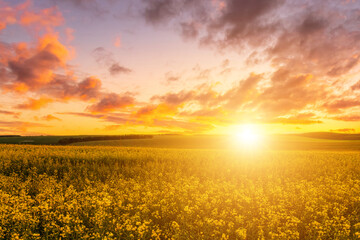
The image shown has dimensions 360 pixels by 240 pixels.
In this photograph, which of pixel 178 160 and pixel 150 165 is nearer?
pixel 150 165

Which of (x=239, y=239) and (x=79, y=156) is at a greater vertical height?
(x=79, y=156)

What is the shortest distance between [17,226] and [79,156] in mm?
11113

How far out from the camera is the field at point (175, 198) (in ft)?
18.3

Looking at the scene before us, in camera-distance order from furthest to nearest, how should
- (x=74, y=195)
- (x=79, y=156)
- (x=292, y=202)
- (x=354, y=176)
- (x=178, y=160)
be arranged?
1. (x=79, y=156)
2. (x=178, y=160)
3. (x=354, y=176)
4. (x=74, y=195)
5. (x=292, y=202)

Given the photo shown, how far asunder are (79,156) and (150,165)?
615 cm

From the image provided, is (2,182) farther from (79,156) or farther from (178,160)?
(178,160)

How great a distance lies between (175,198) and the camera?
765 cm

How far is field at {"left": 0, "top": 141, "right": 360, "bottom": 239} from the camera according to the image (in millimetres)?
5574

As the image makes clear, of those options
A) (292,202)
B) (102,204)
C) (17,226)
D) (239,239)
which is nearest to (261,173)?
(292,202)

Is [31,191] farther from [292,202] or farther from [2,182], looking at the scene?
[292,202]

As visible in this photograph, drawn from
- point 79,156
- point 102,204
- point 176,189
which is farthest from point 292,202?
point 79,156

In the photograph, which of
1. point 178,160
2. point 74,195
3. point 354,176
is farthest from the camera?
point 178,160

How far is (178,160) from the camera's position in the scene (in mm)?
14859

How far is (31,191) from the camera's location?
10195mm
